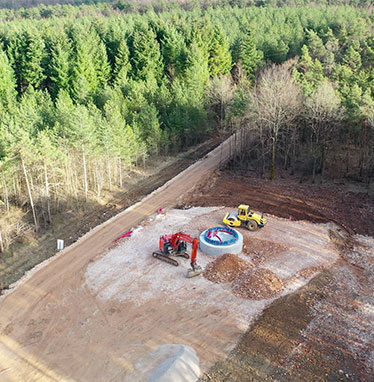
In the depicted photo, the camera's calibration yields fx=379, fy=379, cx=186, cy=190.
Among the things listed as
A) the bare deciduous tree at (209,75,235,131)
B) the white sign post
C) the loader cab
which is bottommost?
the white sign post

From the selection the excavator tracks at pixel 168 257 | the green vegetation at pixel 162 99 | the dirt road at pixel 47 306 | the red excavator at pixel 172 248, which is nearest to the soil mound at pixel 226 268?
the excavator tracks at pixel 168 257

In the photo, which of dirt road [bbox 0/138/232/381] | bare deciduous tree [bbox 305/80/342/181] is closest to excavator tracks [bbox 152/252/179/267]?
dirt road [bbox 0/138/232/381]

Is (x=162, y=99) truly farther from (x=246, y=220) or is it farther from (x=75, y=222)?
(x=246, y=220)

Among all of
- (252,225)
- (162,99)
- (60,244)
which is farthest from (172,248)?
(162,99)

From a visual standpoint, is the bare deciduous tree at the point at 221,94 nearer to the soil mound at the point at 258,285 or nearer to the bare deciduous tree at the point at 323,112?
the bare deciduous tree at the point at 323,112

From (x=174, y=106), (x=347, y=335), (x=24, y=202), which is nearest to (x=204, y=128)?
(x=174, y=106)

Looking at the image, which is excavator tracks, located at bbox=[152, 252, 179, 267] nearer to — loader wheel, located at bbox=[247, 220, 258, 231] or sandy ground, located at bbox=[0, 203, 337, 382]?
sandy ground, located at bbox=[0, 203, 337, 382]
